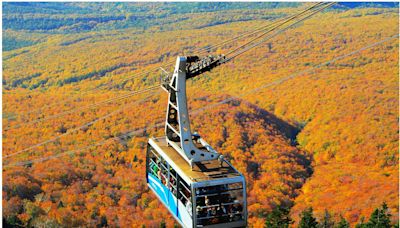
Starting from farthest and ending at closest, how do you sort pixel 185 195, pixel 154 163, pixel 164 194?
pixel 154 163 → pixel 164 194 → pixel 185 195

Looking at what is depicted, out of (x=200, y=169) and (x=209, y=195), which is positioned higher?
(x=200, y=169)

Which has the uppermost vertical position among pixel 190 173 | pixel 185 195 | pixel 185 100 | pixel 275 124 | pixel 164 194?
pixel 275 124

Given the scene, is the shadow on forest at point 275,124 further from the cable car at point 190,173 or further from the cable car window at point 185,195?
the cable car window at point 185,195

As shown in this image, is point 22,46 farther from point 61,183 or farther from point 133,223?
point 133,223

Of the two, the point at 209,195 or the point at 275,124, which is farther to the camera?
the point at 275,124

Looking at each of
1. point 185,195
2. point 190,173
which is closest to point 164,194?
point 185,195

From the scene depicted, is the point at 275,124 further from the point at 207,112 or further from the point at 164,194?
the point at 164,194

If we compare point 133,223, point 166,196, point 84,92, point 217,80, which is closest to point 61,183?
point 133,223
